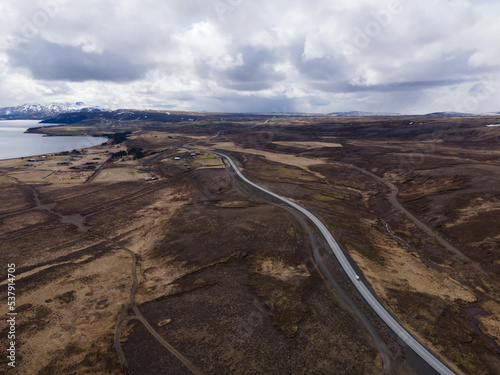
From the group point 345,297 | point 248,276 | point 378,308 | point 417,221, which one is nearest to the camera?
point 378,308

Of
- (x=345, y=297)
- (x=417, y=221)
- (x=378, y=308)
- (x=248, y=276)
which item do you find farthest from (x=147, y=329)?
(x=417, y=221)

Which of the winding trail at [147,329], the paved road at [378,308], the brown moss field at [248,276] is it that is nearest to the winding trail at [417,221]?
the brown moss field at [248,276]

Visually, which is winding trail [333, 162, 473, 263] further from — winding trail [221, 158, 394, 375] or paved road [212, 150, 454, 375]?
winding trail [221, 158, 394, 375]

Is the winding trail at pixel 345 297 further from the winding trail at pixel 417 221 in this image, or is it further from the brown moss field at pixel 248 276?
the winding trail at pixel 417 221

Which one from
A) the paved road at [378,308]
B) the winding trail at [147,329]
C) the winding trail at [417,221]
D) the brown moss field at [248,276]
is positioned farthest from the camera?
the winding trail at [417,221]

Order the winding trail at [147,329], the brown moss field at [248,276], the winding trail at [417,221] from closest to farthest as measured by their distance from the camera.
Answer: the winding trail at [147,329] → the brown moss field at [248,276] → the winding trail at [417,221]

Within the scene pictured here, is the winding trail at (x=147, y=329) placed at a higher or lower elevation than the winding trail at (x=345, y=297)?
lower

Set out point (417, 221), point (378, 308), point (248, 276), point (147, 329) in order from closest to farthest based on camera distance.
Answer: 1. point (147, 329)
2. point (378, 308)
3. point (248, 276)
4. point (417, 221)

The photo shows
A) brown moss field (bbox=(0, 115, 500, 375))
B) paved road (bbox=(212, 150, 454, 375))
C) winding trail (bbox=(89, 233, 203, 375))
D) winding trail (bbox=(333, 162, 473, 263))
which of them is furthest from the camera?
winding trail (bbox=(333, 162, 473, 263))

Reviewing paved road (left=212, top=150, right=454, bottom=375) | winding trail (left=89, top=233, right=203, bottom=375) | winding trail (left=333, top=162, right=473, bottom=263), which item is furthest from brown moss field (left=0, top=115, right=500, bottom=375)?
paved road (left=212, top=150, right=454, bottom=375)

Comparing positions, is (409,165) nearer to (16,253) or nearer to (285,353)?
(285,353)

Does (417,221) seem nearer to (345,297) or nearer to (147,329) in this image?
(345,297)

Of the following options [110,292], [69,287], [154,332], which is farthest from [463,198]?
[69,287]
